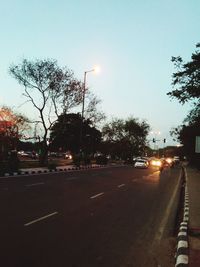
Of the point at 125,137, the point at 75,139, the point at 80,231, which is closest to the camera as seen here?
the point at 80,231

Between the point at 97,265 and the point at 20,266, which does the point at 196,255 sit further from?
the point at 20,266

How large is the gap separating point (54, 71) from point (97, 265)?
48.9 metres

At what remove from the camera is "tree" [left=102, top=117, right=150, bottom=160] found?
137 m

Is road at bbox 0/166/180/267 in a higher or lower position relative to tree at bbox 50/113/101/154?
lower

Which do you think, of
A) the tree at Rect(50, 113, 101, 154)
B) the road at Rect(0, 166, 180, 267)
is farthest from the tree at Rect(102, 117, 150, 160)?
the road at Rect(0, 166, 180, 267)

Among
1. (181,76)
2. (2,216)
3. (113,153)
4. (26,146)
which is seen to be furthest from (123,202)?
(26,146)

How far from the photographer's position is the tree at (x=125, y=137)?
448ft

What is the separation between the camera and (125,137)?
143 m

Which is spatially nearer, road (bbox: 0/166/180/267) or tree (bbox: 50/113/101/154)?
road (bbox: 0/166/180/267)

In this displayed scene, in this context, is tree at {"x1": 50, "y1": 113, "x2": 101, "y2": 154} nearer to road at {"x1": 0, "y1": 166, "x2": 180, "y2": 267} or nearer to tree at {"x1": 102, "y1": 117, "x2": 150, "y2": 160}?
tree at {"x1": 102, "y1": 117, "x2": 150, "y2": 160}

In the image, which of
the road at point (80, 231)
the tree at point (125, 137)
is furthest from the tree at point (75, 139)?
the road at point (80, 231)

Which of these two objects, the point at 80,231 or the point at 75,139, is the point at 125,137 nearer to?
the point at 75,139

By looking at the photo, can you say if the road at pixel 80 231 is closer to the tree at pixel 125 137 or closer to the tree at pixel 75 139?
the tree at pixel 75 139

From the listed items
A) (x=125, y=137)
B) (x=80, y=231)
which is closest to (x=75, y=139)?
(x=125, y=137)
